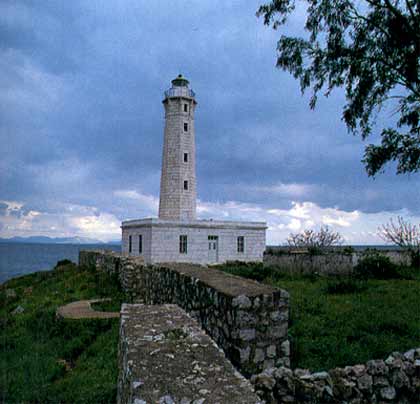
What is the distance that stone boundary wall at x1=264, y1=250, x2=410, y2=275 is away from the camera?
53.9 ft

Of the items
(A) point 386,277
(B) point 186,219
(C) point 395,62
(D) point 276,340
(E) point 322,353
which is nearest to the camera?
(D) point 276,340

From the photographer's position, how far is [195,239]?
2717cm

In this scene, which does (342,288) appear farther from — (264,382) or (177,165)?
(177,165)

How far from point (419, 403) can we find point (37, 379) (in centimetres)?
617

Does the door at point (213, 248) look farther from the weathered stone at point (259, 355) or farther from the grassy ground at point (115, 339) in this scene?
the weathered stone at point (259, 355)

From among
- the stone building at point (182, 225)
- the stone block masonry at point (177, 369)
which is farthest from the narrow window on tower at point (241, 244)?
the stone block masonry at point (177, 369)

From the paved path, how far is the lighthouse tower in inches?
652

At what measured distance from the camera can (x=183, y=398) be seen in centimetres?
266

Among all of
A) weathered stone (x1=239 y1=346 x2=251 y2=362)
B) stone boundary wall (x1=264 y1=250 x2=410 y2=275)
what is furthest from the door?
weathered stone (x1=239 y1=346 x2=251 y2=362)

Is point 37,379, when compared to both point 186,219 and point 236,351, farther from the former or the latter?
point 186,219

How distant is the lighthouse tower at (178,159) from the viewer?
97.0 feet

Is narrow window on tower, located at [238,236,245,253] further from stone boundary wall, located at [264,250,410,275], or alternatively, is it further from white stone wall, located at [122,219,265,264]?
stone boundary wall, located at [264,250,410,275]

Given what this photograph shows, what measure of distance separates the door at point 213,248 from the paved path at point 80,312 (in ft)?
50.8

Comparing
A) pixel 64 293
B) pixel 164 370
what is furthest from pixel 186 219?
pixel 164 370
